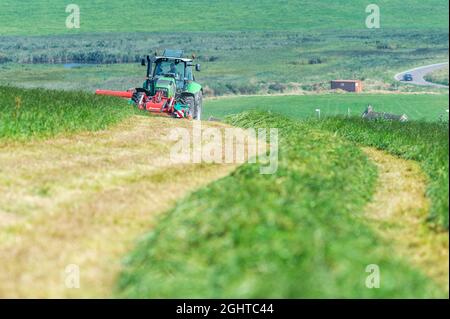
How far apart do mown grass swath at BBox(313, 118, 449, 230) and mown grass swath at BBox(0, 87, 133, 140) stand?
262 inches

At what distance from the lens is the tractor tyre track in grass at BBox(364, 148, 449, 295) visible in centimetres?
993

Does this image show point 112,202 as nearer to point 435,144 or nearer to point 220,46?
point 435,144

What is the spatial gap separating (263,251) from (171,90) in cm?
2298

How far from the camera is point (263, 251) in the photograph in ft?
27.4

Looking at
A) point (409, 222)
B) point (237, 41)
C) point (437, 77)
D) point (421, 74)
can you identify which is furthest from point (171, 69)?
point (237, 41)

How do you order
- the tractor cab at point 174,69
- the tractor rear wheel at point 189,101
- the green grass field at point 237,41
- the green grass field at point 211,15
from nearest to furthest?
the tractor rear wheel at point 189,101
the tractor cab at point 174,69
the green grass field at point 237,41
the green grass field at point 211,15

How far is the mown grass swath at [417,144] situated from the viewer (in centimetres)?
1230

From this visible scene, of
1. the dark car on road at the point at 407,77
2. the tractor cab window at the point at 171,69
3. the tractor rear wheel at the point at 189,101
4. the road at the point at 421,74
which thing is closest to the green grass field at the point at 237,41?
the road at the point at 421,74

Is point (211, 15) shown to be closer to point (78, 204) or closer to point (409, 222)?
point (78, 204)

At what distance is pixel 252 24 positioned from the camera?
7047 inches

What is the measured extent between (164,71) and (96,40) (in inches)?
5298

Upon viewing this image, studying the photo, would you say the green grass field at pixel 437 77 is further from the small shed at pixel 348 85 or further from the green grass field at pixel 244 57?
the small shed at pixel 348 85

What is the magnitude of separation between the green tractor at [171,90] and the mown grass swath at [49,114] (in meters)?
2.75

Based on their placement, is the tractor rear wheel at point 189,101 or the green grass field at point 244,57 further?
the green grass field at point 244,57
